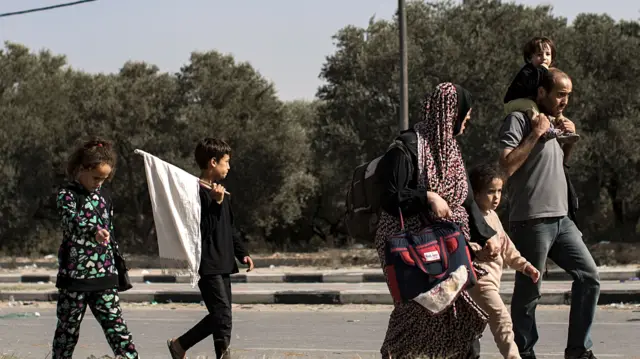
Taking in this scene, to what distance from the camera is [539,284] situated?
668 centimetres

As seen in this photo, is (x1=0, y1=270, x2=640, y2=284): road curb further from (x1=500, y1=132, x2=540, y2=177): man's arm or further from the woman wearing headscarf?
the woman wearing headscarf

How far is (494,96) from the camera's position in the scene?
86.0ft

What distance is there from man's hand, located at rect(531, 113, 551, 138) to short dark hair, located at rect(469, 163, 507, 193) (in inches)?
13.3

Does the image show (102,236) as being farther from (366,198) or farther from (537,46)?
(537,46)

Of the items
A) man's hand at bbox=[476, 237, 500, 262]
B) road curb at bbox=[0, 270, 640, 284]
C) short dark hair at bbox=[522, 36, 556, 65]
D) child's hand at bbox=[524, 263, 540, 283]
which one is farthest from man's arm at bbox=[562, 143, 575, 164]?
road curb at bbox=[0, 270, 640, 284]

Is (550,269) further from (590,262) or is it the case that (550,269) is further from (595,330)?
(590,262)

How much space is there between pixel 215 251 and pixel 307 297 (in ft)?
26.1

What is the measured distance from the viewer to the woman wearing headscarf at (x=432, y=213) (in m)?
5.60

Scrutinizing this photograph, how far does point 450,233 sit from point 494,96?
21.1 metres

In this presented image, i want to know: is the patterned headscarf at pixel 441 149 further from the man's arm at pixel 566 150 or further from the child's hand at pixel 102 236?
the child's hand at pixel 102 236

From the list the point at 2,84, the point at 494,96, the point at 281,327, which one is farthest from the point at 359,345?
the point at 2,84

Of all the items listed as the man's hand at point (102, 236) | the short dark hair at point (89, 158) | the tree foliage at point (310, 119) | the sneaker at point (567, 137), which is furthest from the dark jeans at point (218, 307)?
the tree foliage at point (310, 119)

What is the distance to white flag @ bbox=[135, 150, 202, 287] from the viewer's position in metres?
6.61

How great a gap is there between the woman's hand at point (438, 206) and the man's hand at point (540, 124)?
1304mm
